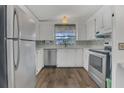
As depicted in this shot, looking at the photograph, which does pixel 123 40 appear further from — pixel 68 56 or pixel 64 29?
pixel 64 29

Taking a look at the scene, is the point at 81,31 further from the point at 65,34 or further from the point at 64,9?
the point at 64,9

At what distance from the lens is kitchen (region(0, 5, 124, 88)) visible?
5.79ft

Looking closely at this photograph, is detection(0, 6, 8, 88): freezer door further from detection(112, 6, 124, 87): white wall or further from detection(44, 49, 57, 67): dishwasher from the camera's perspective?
detection(44, 49, 57, 67): dishwasher

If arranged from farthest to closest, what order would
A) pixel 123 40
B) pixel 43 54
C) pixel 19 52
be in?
pixel 43 54, pixel 123 40, pixel 19 52

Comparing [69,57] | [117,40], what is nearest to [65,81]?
[69,57]

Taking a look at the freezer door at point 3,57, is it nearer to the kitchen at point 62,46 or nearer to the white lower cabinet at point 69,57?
the kitchen at point 62,46

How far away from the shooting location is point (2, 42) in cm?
165

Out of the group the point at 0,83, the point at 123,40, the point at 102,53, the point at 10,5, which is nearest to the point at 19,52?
the point at 0,83

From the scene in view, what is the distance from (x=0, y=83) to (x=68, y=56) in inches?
204

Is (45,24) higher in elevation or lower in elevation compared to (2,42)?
higher

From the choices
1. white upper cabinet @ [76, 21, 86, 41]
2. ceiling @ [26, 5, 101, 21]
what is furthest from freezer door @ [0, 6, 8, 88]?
white upper cabinet @ [76, 21, 86, 41]

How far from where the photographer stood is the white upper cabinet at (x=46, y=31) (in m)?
6.75

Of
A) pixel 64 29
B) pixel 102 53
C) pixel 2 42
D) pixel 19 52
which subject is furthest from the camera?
pixel 64 29

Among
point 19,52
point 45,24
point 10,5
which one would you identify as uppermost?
point 45,24
